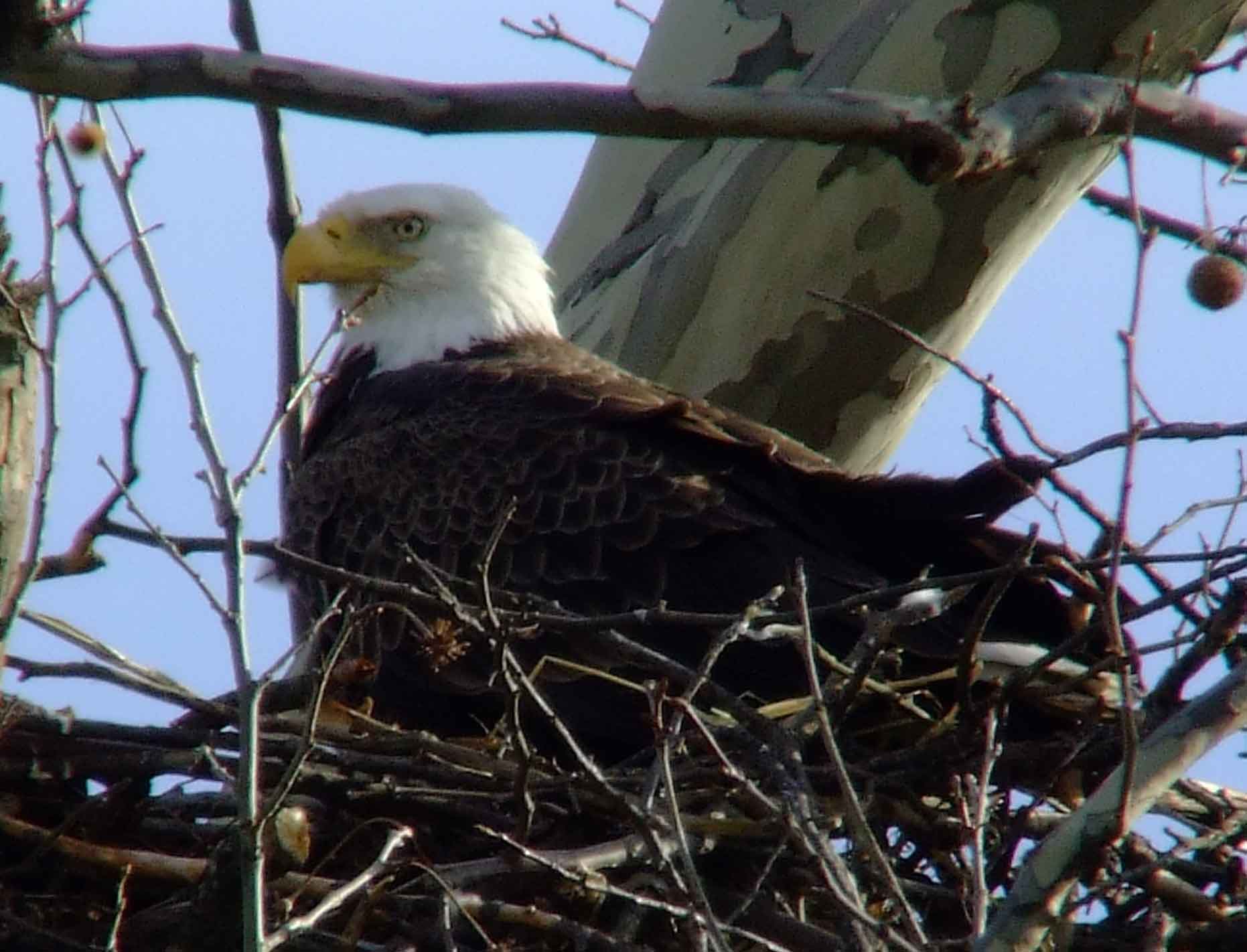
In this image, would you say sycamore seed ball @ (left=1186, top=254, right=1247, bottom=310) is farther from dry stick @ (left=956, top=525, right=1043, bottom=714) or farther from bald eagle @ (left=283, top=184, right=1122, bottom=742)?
dry stick @ (left=956, top=525, right=1043, bottom=714)

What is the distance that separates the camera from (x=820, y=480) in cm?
474

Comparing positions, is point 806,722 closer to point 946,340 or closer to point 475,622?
point 475,622

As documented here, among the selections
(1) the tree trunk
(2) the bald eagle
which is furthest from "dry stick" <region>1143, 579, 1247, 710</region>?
(1) the tree trunk

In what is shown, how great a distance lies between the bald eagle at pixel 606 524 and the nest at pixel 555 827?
8.3 inches

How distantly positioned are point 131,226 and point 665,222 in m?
2.43

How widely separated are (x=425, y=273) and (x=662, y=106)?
266 centimetres

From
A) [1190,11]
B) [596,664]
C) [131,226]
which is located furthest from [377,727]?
[1190,11]

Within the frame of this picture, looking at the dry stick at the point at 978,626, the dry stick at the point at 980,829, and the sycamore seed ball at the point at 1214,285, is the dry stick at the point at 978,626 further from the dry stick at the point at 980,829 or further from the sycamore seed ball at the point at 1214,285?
the sycamore seed ball at the point at 1214,285

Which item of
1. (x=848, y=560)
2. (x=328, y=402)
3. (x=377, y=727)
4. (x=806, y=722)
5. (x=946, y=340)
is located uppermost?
(x=328, y=402)

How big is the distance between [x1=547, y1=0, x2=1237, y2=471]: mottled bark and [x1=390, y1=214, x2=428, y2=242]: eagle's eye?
65 cm

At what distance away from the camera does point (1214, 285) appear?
4.35 metres

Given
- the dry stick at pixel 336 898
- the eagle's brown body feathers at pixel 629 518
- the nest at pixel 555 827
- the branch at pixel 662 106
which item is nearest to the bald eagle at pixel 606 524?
the eagle's brown body feathers at pixel 629 518

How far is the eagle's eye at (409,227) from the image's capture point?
5.99m

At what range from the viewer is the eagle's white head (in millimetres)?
5902
